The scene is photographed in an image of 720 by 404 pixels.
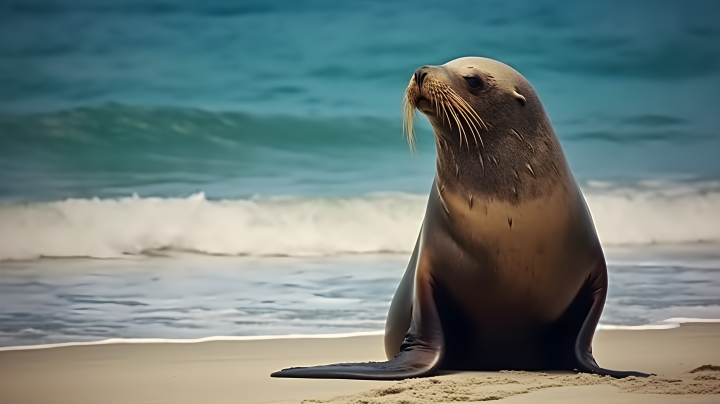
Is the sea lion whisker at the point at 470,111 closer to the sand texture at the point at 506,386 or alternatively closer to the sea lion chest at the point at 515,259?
the sea lion chest at the point at 515,259

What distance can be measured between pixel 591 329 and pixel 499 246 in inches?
22.6

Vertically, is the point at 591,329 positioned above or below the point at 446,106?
below

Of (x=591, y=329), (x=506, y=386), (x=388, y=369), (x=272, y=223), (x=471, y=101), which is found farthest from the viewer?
(x=272, y=223)

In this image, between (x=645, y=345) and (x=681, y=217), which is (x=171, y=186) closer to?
(x=681, y=217)

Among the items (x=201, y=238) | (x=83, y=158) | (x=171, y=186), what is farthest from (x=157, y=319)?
(x=83, y=158)

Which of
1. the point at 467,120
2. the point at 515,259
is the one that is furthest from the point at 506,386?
the point at 467,120

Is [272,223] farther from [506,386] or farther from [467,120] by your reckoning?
[506,386]

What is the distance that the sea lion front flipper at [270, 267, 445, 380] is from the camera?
400 cm

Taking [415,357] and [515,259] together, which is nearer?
[415,357]

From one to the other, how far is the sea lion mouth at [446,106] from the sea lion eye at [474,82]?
12cm

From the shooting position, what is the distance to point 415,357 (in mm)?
4195

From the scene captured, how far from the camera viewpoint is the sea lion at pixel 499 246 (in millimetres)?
4355

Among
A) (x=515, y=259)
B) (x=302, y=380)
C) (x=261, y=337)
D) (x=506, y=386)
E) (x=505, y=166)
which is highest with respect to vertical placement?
(x=505, y=166)

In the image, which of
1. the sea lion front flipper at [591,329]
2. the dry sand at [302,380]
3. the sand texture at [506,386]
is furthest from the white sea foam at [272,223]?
the sand texture at [506,386]
